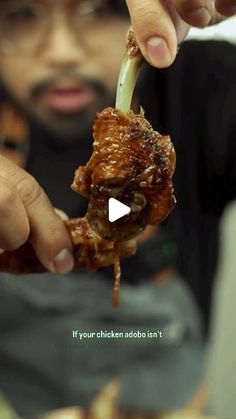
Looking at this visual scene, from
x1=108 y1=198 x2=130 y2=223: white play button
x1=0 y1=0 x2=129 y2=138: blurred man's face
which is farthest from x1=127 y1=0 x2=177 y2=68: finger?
x1=0 y1=0 x2=129 y2=138: blurred man's face

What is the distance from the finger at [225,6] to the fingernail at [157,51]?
0.28ft

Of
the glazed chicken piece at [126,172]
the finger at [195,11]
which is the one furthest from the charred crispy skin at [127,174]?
the finger at [195,11]

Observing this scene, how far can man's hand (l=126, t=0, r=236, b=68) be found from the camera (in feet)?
1.93

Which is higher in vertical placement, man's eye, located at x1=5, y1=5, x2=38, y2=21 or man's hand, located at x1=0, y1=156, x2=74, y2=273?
man's eye, located at x1=5, y1=5, x2=38, y2=21

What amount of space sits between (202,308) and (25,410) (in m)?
0.37

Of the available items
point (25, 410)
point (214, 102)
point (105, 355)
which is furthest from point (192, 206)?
point (25, 410)

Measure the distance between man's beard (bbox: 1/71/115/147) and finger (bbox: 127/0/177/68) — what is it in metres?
0.28

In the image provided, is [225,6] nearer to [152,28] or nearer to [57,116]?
[152,28]

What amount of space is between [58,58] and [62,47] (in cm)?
2

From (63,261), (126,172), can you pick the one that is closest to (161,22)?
(126,172)

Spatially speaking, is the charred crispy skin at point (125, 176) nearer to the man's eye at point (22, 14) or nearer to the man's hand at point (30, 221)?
the man's hand at point (30, 221)

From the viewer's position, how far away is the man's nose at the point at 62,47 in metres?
0.89

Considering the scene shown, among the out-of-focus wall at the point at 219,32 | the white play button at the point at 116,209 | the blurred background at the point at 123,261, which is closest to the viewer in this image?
the white play button at the point at 116,209

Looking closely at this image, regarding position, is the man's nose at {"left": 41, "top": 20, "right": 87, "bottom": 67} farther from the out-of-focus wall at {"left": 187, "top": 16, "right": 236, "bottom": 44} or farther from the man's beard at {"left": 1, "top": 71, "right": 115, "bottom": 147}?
the out-of-focus wall at {"left": 187, "top": 16, "right": 236, "bottom": 44}
